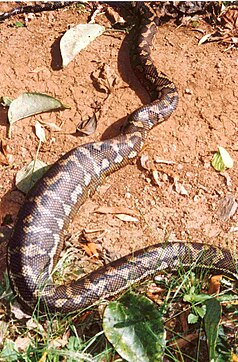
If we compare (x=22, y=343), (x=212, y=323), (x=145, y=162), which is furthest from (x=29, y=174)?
(x=212, y=323)

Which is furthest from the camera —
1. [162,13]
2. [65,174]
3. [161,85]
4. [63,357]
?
[162,13]

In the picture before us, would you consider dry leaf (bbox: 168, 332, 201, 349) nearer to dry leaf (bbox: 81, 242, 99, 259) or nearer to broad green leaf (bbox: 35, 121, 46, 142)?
dry leaf (bbox: 81, 242, 99, 259)

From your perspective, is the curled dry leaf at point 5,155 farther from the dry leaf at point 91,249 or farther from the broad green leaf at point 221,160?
the broad green leaf at point 221,160

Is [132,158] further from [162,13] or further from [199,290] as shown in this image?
[162,13]

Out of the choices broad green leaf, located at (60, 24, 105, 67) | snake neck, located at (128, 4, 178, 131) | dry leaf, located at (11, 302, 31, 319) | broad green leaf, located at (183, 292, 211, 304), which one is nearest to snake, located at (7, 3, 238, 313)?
dry leaf, located at (11, 302, 31, 319)

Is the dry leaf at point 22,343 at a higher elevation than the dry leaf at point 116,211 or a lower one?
higher

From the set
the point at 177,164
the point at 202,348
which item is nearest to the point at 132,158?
the point at 177,164

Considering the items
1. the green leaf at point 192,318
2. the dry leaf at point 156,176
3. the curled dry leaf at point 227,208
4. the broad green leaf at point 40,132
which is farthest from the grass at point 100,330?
the broad green leaf at point 40,132
